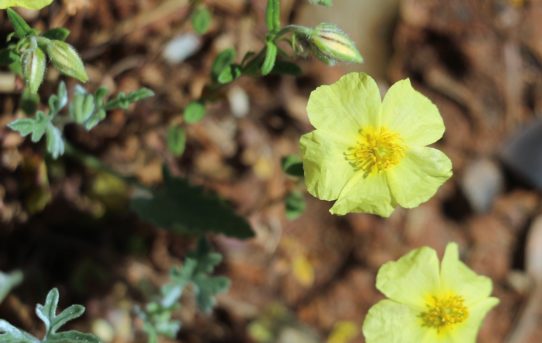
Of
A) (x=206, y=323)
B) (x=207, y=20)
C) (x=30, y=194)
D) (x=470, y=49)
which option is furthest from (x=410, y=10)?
(x=30, y=194)

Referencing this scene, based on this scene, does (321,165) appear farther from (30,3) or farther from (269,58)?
(30,3)

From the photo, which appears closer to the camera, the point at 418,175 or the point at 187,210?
the point at 418,175

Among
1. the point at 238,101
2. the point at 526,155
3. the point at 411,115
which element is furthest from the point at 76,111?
the point at 526,155

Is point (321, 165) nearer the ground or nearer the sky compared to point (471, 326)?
nearer the sky

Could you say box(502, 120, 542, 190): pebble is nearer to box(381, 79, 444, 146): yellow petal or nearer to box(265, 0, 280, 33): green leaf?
box(381, 79, 444, 146): yellow petal

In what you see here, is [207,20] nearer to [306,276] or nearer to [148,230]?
[148,230]

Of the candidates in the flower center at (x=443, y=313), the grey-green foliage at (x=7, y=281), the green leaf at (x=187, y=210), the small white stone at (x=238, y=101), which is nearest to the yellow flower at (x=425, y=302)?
the flower center at (x=443, y=313)

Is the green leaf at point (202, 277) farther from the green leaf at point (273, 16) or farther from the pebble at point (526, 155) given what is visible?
the pebble at point (526, 155)
